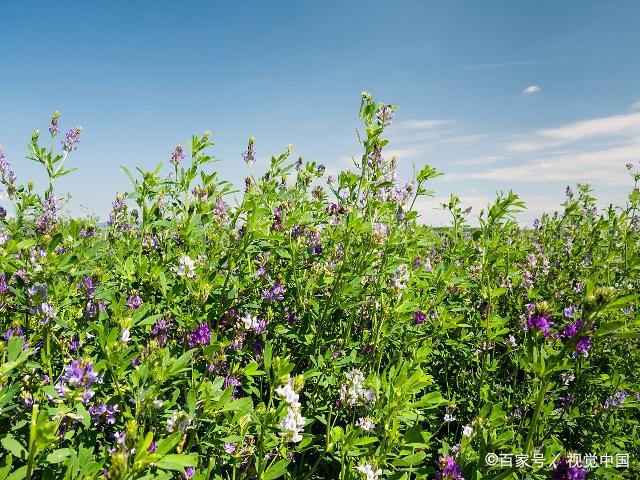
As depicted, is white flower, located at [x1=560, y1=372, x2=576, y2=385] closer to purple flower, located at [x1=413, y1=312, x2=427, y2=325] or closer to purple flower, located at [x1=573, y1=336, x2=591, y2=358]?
purple flower, located at [x1=573, y1=336, x2=591, y2=358]

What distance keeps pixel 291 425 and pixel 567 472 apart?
1.05 meters

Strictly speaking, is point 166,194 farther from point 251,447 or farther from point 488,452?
point 488,452

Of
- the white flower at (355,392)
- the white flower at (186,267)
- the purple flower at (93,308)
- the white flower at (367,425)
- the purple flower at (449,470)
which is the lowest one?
the purple flower at (449,470)

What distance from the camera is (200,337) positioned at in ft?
6.77

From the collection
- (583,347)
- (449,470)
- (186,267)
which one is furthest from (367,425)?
(583,347)

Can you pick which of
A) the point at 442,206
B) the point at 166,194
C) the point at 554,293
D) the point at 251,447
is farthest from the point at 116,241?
the point at 554,293

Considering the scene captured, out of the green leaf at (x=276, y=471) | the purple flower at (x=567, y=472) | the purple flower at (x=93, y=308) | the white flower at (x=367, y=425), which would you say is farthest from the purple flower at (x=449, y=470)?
the purple flower at (x=93, y=308)

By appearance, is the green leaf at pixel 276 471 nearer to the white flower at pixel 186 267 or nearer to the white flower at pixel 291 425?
the white flower at pixel 291 425

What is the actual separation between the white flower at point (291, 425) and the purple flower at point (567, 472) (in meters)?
0.99

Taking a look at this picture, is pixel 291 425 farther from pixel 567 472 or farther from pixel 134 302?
pixel 134 302

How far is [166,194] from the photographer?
3.13 meters

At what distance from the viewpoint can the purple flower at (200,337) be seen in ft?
6.72

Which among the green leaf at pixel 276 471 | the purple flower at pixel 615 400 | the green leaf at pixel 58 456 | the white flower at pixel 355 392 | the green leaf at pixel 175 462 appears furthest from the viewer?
the purple flower at pixel 615 400

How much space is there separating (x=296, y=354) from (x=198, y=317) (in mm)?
1023
